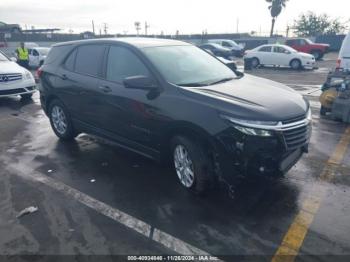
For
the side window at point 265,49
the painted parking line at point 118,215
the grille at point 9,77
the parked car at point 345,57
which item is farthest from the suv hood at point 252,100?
the side window at point 265,49

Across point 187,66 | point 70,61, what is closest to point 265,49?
point 70,61

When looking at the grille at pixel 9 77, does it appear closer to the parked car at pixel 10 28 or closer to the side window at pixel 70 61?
the side window at pixel 70 61

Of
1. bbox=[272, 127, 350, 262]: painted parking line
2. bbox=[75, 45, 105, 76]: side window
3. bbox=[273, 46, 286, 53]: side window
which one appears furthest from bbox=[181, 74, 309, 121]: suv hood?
bbox=[273, 46, 286, 53]: side window

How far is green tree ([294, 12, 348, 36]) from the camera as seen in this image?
5366cm

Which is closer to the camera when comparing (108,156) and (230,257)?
(230,257)

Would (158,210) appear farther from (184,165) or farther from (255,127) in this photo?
(255,127)

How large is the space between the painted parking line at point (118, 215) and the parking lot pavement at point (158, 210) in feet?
0.03

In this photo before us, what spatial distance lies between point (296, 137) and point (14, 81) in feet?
28.6

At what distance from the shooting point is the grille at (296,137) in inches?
138

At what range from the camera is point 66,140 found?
20.4ft

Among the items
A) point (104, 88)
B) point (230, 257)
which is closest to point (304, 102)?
point (230, 257)

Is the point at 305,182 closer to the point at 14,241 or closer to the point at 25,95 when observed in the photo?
the point at 14,241

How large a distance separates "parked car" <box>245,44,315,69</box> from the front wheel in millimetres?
17166

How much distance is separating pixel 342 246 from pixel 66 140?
15.9 feet
